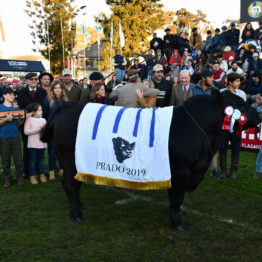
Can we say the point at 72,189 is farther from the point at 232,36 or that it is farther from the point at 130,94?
the point at 232,36

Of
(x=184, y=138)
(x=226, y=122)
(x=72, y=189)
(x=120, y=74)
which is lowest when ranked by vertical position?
(x=72, y=189)

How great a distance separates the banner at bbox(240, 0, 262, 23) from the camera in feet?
57.9

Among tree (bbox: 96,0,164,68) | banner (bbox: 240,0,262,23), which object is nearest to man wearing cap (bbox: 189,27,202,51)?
banner (bbox: 240,0,262,23)

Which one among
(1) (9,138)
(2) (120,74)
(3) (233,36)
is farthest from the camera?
(2) (120,74)

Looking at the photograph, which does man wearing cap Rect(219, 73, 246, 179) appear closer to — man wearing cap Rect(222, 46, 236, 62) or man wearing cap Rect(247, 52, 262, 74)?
man wearing cap Rect(247, 52, 262, 74)

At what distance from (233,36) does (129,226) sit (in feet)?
46.1

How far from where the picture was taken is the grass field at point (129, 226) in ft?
11.9

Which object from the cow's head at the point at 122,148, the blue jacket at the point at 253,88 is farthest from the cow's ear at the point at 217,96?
the blue jacket at the point at 253,88

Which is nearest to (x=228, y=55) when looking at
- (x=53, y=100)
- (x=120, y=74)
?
(x=120, y=74)

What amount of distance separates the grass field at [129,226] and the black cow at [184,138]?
40cm

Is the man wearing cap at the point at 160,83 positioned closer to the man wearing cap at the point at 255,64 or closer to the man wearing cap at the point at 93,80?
the man wearing cap at the point at 93,80

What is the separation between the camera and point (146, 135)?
405 cm

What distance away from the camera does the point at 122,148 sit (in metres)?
4.12

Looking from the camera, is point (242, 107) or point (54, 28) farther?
point (54, 28)
